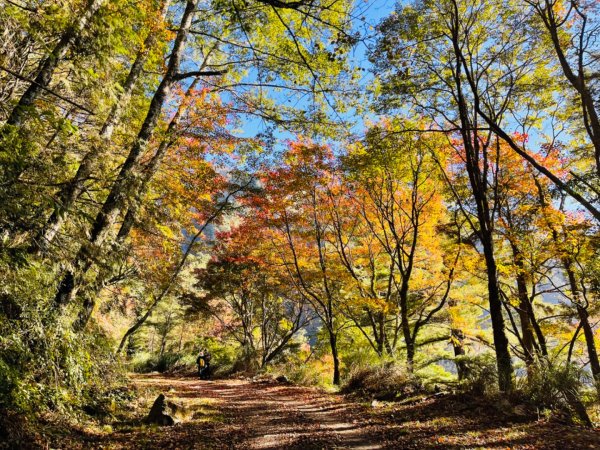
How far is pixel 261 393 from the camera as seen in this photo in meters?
11.4

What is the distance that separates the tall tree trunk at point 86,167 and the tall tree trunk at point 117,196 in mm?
410

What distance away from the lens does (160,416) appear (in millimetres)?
6441

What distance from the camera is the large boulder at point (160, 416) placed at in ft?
20.9

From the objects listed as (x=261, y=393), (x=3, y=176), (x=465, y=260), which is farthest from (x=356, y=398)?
(x=3, y=176)

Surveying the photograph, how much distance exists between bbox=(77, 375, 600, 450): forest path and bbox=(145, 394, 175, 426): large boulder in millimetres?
187

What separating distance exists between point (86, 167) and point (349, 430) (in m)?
6.40

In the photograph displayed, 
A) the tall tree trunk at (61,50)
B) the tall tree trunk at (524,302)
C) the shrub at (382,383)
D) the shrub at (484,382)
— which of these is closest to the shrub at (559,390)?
the shrub at (484,382)

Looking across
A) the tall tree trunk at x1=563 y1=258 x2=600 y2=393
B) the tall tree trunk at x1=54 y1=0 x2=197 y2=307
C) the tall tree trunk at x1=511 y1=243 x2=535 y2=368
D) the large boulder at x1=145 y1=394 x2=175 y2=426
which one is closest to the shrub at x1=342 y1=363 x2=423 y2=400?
the large boulder at x1=145 y1=394 x2=175 y2=426

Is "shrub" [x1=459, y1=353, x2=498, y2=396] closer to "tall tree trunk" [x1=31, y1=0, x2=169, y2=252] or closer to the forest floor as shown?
the forest floor

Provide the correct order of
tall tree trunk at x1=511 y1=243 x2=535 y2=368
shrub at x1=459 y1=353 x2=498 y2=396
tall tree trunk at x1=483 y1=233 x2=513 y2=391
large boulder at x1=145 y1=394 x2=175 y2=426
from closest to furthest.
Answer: large boulder at x1=145 y1=394 x2=175 y2=426
tall tree trunk at x1=483 y1=233 x2=513 y2=391
shrub at x1=459 y1=353 x2=498 y2=396
tall tree trunk at x1=511 y1=243 x2=535 y2=368

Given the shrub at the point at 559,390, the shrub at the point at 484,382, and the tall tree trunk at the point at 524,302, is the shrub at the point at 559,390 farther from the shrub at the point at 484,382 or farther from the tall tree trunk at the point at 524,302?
the tall tree trunk at the point at 524,302

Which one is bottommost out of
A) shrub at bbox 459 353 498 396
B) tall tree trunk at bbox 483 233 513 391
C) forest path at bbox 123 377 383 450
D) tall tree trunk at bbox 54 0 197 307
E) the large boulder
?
forest path at bbox 123 377 383 450

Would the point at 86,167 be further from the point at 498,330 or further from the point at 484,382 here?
the point at 498,330

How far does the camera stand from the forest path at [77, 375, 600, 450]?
4945 millimetres
